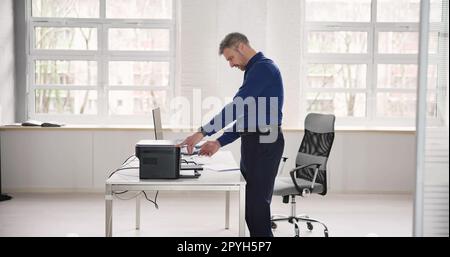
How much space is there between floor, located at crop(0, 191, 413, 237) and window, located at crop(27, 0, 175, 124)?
1.31 metres

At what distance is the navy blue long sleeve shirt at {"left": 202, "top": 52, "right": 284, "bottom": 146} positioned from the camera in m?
4.04

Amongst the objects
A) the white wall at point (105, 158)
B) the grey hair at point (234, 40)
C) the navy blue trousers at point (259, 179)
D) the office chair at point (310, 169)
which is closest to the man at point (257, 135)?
the navy blue trousers at point (259, 179)

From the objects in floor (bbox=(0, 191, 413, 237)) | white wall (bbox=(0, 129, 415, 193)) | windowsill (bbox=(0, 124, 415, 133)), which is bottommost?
floor (bbox=(0, 191, 413, 237))

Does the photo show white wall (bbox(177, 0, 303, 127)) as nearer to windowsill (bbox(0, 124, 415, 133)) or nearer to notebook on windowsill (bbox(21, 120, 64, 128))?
windowsill (bbox(0, 124, 415, 133))

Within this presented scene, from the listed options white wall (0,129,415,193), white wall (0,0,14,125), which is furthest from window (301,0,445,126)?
white wall (0,0,14,125)

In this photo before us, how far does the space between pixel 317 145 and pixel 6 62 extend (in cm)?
423

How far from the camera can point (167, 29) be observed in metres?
7.88

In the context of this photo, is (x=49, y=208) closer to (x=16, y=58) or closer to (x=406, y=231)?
(x=16, y=58)

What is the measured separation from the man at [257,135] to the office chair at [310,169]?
37.7 inches

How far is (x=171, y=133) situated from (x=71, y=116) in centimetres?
151

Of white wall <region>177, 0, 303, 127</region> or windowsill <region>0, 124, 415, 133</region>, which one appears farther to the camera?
white wall <region>177, 0, 303, 127</region>

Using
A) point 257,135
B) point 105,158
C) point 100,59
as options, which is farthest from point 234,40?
point 100,59
